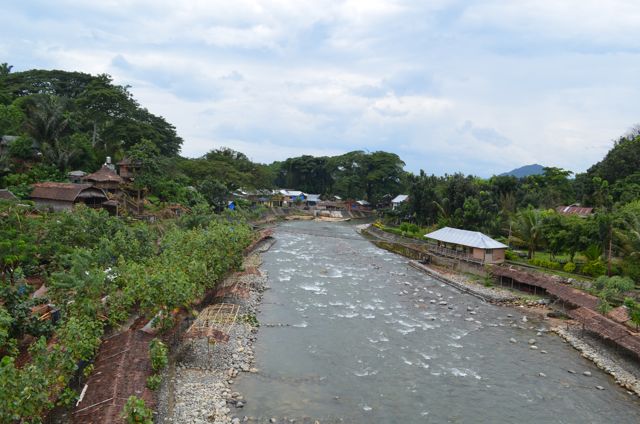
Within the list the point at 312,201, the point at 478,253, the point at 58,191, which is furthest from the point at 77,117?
the point at 312,201

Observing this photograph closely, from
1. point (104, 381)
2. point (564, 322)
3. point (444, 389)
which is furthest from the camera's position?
point (564, 322)

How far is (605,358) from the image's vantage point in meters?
19.1

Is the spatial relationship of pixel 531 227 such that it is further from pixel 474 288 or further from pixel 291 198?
pixel 291 198

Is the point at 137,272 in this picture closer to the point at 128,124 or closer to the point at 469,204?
the point at 469,204

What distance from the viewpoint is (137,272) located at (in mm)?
18078

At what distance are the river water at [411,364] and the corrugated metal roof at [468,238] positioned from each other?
5514 mm

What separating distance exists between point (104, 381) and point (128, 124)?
4134 centimetres

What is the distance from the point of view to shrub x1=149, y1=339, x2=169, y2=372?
48.5 ft

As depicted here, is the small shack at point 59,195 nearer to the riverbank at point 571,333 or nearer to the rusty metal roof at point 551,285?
the riverbank at point 571,333

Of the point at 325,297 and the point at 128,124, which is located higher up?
the point at 128,124

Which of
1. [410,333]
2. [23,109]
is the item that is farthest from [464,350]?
[23,109]

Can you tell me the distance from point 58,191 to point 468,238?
104 ft

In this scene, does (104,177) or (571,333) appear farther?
(104,177)

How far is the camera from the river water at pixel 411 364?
15016 mm
